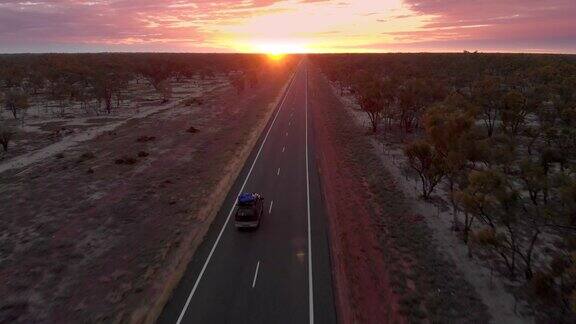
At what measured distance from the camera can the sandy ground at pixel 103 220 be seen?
66.7 ft

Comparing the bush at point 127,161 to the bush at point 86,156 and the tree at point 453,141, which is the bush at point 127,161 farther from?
the tree at point 453,141

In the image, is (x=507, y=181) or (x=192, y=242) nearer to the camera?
(x=507, y=181)

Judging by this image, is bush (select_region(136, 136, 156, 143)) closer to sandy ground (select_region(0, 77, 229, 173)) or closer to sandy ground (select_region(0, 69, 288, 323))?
sandy ground (select_region(0, 69, 288, 323))

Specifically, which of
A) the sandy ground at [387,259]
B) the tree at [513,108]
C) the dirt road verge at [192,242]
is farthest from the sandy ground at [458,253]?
the tree at [513,108]

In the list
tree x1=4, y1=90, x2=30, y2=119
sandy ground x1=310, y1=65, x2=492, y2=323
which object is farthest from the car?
tree x1=4, y1=90, x2=30, y2=119

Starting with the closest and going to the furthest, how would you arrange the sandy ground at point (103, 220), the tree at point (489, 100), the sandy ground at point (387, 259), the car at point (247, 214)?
the sandy ground at point (387, 259), the sandy ground at point (103, 220), the car at point (247, 214), the tree at point (489, 100)

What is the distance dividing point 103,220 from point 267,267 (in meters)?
14.3

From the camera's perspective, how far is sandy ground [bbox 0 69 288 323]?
66.7ft

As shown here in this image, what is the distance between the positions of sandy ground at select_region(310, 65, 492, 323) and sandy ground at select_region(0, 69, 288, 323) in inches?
366

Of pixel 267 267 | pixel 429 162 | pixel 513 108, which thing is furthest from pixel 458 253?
pixel 513 108

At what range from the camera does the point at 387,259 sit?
77.6 feet

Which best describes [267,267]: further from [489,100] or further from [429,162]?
[489,100]

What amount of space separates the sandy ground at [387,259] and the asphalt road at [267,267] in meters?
1.06

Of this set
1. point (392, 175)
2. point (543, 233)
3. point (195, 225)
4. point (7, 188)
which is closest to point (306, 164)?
point (392, 175)
